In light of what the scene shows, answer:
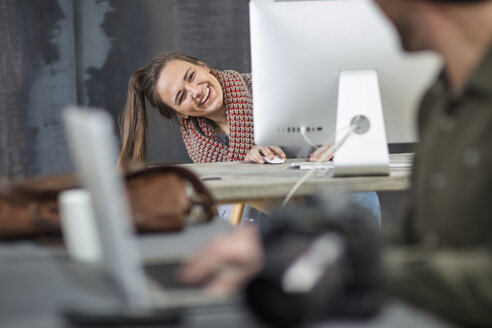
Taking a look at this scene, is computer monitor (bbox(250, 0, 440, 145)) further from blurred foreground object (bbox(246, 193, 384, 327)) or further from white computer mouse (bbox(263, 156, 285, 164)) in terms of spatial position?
blurred foreground object (bbox(246, 193, 384, 327))

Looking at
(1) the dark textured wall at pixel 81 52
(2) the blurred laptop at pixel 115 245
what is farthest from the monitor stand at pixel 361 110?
(1) the dark textured wall at pixel 81 52

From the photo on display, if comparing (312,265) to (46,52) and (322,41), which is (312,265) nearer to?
(322,41)

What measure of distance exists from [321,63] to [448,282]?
3.77 ft

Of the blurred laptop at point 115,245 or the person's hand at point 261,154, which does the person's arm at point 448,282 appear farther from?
the person's hand at point 261,154

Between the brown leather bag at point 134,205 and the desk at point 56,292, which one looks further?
the brown leather bag at point 134,205

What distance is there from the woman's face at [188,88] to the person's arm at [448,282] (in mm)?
2285

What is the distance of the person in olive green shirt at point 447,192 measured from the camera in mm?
771

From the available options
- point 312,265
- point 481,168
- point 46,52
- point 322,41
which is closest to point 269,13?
point 322,41

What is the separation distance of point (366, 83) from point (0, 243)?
1013 mm


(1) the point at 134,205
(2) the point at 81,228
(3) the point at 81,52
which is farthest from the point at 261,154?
(3) the point at 81,52

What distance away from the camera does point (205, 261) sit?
0.81 meters

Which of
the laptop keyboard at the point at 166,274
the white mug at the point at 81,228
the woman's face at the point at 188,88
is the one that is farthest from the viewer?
the woman's face at the point at 188,88

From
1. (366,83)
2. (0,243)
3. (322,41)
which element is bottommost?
(0,243)

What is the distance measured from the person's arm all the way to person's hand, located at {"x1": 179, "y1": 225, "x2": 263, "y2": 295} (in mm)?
151
